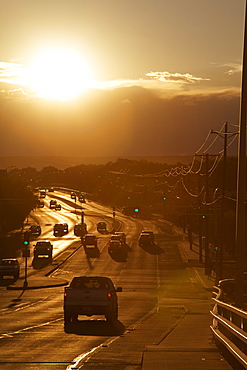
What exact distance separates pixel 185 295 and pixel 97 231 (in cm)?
7116

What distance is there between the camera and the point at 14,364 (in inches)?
613

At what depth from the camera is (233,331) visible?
11656 mm

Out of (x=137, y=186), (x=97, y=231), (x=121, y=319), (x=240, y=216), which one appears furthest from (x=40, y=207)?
(x=240, y=216)

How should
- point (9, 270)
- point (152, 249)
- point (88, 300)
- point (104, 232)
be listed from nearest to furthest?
point (88, 300) → point (9, 270) → point (152, 249) → point (104, 232)

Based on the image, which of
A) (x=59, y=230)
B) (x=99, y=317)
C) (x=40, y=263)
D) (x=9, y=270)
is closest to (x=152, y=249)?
(x=40, y=263)

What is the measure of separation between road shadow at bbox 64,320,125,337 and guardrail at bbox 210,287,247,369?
278 inches

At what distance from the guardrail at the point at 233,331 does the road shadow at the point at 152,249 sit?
68074 millimetres

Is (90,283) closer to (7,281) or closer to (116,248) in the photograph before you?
(7,281)

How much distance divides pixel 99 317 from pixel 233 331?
60.9 ft

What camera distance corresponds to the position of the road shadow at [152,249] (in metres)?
85.0

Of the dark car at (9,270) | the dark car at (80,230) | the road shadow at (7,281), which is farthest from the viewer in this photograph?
the dark car at (80,230)

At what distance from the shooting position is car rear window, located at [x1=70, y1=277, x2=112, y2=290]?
26.9 m

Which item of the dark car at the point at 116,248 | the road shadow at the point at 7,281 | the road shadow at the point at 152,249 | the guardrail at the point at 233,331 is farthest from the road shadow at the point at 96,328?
the road shadow at the point at 152,249

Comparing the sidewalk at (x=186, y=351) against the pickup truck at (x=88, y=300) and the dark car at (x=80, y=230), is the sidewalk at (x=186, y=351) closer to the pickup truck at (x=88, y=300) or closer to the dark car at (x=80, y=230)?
the pickup truck at (x=88, y=300)
